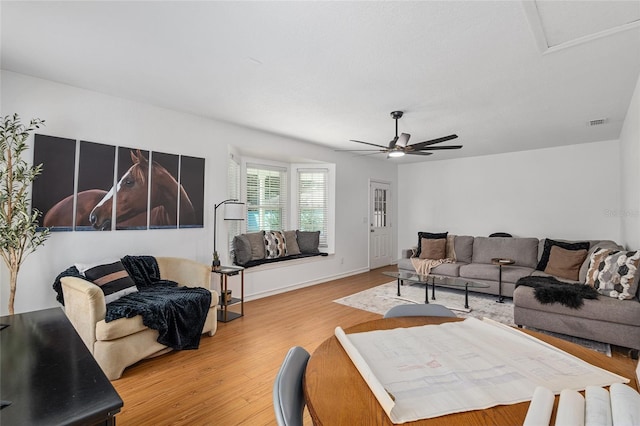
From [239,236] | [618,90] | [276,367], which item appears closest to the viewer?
[276,367]

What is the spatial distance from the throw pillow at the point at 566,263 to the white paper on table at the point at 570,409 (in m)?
4.38

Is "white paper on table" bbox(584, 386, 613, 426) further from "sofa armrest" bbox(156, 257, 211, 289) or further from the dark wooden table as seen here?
"sofa armrest" bbox(156, 257, 211, 289)

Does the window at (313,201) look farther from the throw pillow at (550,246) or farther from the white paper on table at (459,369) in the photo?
the white paper on table at (459,369)

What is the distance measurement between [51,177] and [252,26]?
244 cm

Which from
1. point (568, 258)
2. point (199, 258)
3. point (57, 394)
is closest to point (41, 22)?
point (57, 394)

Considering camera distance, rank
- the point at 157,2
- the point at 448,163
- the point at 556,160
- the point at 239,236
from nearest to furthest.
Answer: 1. the point at 157,2
2. the point at 239,236
3. the point at 556,160
4. the point at 448,163

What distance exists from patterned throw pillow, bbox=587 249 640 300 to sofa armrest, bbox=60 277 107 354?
4623mm

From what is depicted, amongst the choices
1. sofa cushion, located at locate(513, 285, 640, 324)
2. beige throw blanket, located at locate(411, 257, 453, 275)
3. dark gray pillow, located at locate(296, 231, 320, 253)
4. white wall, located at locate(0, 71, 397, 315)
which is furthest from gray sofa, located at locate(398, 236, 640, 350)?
white wall, located at locate(0, 71, 397, 315)

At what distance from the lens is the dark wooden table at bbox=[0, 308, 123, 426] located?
2.34ft

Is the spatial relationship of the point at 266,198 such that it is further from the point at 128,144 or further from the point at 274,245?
the point at 128,144

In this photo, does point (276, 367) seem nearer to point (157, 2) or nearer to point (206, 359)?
point (206, 359)

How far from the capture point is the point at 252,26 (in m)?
2.05

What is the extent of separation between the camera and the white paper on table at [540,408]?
0.70 metres

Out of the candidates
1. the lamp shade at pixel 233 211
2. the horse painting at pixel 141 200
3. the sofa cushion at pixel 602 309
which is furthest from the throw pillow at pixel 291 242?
the sofa cushion at pixel 602 309
